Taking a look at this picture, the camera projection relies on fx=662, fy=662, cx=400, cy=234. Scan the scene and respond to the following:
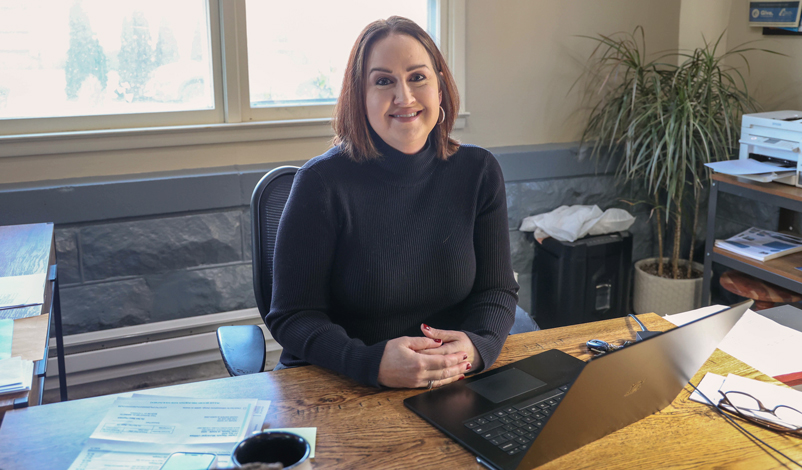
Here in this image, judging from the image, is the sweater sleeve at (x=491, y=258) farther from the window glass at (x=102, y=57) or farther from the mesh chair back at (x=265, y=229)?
the window glass at (x=102, y=57)

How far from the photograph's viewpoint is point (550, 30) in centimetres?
300

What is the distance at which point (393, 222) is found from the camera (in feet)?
4.62

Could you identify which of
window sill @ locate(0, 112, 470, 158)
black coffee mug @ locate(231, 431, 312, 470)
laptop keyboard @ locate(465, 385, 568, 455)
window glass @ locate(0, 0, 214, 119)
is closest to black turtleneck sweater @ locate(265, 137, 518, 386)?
laptop keyboard @ locate(465, 385, 568, 455)

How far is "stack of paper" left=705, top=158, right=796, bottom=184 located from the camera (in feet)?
7.93

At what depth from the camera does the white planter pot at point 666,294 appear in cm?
295

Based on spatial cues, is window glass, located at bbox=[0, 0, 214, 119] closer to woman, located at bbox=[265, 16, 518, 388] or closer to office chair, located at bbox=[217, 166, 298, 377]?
office chair, located at bbox=[217, 166, 298, 377]

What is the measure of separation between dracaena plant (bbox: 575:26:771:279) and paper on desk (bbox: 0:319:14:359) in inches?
93.3

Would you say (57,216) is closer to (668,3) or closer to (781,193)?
(781,193)

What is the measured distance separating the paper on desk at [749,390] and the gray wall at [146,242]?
1814 millimetres

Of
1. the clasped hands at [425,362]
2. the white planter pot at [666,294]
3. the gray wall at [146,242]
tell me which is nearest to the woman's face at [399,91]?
the clasped hands at [425,362]

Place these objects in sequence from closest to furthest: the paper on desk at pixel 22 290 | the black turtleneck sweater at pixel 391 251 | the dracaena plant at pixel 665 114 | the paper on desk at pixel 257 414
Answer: the paper on desk at pixel 257 414 → the black turtleneck sweater at pixel 391 251 → the paper on desk at pixel 22 290 → the dracaena plant at pixel 665 114

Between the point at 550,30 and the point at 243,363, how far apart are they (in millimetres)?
2252

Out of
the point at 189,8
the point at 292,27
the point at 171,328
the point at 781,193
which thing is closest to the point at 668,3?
the point at 781,193

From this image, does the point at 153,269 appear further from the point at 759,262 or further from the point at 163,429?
the point at 759,262
